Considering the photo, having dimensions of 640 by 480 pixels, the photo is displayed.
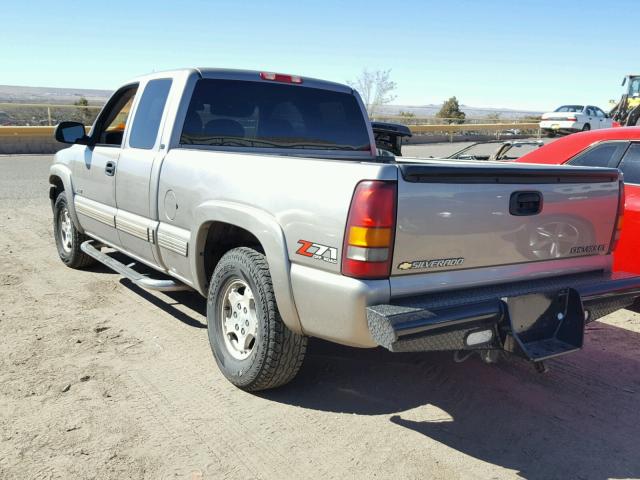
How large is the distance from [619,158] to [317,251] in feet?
12.0

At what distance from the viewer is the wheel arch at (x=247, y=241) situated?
3.09 meters

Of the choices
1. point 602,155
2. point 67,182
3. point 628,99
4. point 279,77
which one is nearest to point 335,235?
point 279,77

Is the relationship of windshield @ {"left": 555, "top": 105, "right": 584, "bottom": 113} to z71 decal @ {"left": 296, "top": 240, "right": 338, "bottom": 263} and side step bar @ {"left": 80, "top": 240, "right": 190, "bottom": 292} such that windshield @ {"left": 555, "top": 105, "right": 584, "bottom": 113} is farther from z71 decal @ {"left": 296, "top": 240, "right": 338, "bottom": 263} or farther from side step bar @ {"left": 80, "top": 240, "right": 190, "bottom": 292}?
z71 decal @ {"left": 296, "top": 240, "right": 338, "bottom": 263}

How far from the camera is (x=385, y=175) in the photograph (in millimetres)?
2709

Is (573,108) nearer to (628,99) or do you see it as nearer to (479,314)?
(628,99)

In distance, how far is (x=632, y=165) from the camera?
5066 millimetres

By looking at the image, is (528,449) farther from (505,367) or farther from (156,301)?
(156,301)

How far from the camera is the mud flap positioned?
3.02 metres

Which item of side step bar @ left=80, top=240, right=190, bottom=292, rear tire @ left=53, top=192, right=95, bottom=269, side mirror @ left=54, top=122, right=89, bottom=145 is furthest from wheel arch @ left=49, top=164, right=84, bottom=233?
side step bar @ left=80, top=240, right=190, bottom=292

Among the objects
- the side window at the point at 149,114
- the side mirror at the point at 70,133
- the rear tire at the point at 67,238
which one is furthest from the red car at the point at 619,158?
the rear tire at the point at 67,238

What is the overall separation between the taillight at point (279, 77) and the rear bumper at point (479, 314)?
2.49 metres

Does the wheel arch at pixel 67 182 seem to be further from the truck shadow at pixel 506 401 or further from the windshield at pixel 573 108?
the windshield at pixel 573 108

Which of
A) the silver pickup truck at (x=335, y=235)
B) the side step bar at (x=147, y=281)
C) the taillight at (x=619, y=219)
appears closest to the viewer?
the silver pickup truck at (x=335, y=235)

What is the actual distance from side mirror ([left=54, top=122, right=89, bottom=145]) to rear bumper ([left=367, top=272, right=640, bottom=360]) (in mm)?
3929
